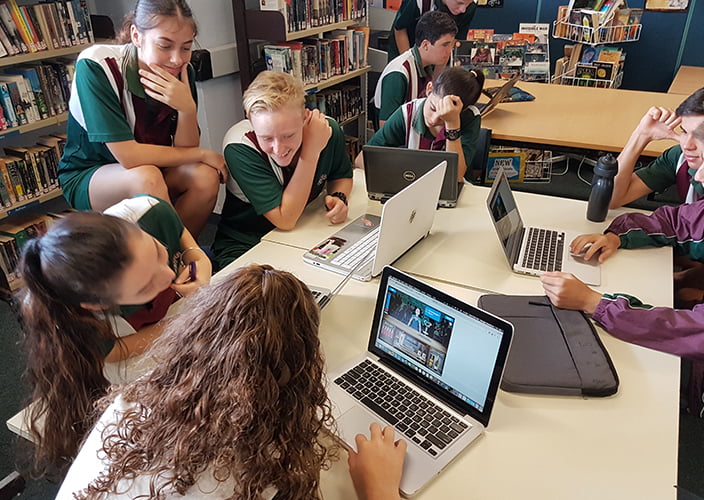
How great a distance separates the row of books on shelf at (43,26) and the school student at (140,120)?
834 mm

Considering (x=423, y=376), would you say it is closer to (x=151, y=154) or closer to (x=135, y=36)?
(x=151, y=154)

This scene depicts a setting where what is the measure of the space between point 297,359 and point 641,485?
0.64m

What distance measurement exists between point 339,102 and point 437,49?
1.31 metres

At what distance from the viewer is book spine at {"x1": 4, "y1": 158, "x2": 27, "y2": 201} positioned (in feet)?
8.29

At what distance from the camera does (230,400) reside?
791mm

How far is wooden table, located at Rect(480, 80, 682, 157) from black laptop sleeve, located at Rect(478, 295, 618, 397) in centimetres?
137

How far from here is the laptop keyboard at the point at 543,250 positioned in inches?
62.0

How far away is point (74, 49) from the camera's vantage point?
8.56 feet

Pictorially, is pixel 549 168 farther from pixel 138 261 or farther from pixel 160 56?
pixel 138 261

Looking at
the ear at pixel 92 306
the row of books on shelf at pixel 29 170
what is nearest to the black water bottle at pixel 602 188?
the ear at pixel 92 306

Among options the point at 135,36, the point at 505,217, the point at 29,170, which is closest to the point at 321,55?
the point at 29,170

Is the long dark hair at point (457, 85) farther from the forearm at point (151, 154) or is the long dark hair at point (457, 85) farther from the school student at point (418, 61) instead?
the forearm at point (151, 154)

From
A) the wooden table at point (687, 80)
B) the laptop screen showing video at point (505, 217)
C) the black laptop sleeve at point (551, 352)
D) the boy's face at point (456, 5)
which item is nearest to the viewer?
the black laptop sleeve at point (551, 352)

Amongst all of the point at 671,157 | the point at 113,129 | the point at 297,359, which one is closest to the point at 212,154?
the point at 113,129
